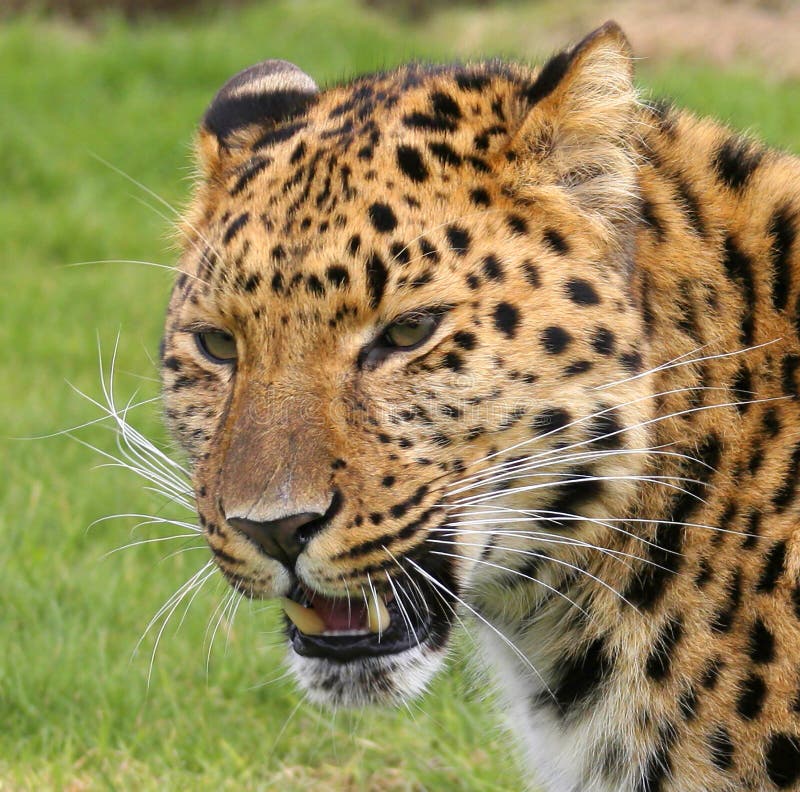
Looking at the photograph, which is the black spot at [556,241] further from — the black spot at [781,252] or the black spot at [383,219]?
→ the black spot at [781,252]

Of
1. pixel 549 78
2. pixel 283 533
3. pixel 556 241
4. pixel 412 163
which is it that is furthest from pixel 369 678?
pixel 549 78

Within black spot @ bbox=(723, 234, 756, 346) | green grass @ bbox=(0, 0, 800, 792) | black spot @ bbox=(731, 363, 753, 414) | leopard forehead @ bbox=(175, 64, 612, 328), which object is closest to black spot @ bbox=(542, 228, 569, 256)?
leopard forehead @ bbox=(175, 64, 612, 328)

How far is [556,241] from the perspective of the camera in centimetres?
451

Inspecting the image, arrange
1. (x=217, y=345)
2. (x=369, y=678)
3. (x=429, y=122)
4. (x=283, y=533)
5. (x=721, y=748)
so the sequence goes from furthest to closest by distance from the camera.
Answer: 1. (x=217, y=345)
2. (x=429, y=122)
3. (x=369, y=678)
4. (x=721, y=748)
5. (x=283, y=533)

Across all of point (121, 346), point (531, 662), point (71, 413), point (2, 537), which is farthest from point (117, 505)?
point (531, 662)

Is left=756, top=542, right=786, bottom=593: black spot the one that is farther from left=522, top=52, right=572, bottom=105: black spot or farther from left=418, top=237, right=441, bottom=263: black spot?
left=522, top=52, right=572, bottom=105: black spot

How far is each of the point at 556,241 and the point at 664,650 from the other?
1.31m

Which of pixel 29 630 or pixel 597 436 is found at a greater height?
pixel 597 436

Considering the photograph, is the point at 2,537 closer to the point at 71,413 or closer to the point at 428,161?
the point at 71,413

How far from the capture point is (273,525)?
13.9 ft

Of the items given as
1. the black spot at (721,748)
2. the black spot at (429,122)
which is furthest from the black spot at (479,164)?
the black spot at (721,748)

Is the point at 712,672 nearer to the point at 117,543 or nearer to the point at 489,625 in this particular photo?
the point at 489,625

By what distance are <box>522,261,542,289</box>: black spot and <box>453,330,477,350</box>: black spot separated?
0.24 meters

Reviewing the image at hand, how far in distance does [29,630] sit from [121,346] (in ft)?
17.8
